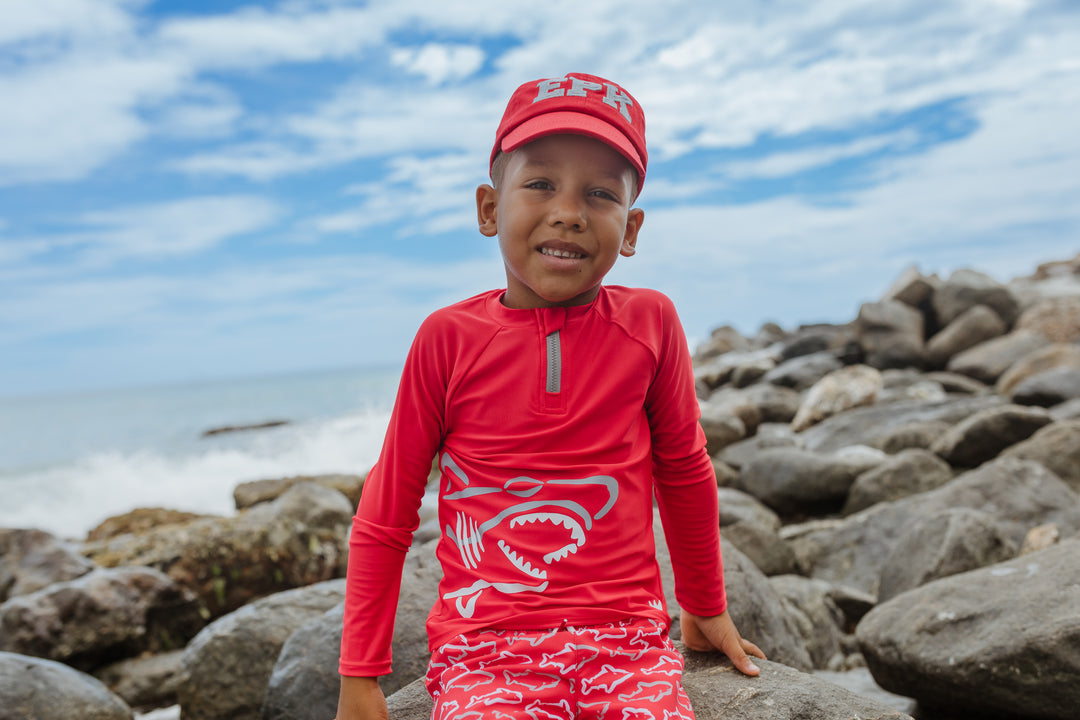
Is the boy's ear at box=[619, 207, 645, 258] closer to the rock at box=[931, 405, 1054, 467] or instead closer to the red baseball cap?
the red baseball cap

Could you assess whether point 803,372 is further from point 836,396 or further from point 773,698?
point 773,698

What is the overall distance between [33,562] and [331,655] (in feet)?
16.6

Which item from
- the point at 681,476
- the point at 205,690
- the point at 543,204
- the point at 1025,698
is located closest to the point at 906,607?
the point at 1025,698

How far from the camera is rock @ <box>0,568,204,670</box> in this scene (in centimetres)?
524

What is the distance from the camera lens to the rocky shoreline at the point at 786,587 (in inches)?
122

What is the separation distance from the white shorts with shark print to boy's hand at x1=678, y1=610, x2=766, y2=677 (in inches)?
16.8

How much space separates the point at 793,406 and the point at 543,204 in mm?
10991

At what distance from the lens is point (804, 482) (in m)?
7.35

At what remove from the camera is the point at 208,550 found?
6.13 metres

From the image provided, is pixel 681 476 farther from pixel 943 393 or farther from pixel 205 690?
pixel 943 393

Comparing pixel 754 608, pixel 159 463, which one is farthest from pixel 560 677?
pixel 159 463

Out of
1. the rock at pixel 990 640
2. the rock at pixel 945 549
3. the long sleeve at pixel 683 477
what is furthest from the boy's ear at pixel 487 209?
the rock at pixel 945 549

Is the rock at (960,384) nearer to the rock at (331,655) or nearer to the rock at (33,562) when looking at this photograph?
the rock at (331,655)

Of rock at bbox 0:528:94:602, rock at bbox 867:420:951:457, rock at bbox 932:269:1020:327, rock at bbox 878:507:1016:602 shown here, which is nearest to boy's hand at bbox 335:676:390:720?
rock at bbox 878:507:1016:602
